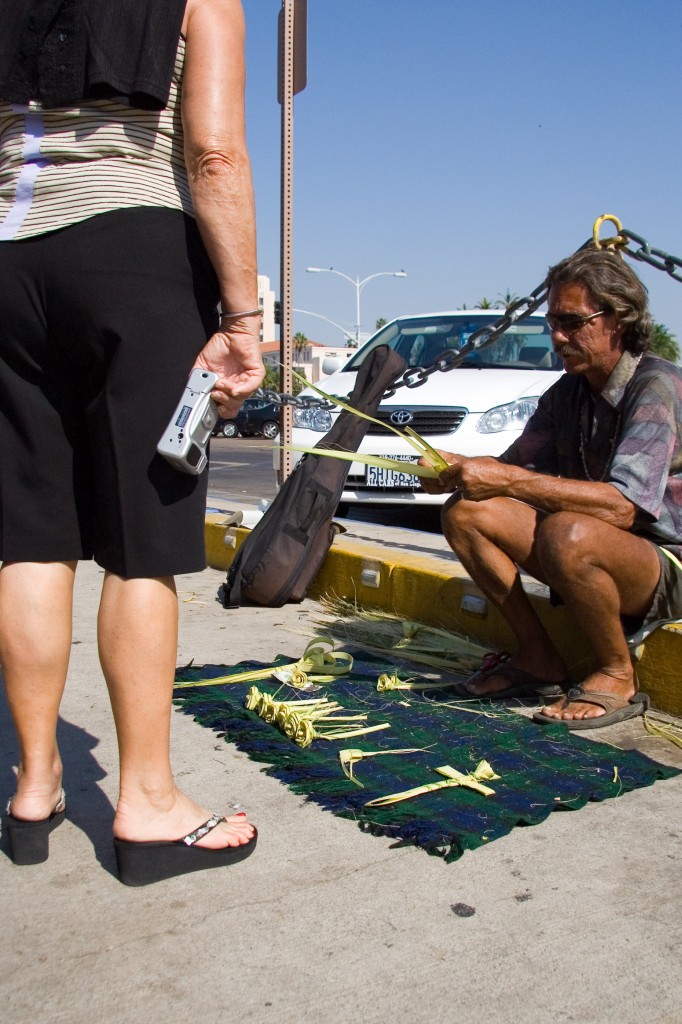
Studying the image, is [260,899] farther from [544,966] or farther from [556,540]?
[556,540]

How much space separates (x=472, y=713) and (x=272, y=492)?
950 centimetres

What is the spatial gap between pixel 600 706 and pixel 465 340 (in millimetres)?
5534

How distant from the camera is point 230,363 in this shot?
7.24 ft

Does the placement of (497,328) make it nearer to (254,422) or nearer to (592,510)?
(592,510)

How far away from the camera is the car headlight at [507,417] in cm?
698

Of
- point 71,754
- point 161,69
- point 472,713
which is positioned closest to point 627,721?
point 472,713

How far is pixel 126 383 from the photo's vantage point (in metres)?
2.08

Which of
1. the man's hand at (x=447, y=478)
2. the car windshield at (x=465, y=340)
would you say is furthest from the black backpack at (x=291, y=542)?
the car windshield at (x=465, y=340)

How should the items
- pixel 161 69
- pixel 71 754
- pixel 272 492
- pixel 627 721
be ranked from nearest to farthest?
pixel 161 69, pixel 71 754, pixel 627 721, pixel 272 492

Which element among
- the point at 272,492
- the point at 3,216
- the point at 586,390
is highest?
the point at 3,216

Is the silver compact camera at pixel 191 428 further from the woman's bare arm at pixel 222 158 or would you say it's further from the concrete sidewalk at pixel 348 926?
the concrete sidewalk at pixel 348 926

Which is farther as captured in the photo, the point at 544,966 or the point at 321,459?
the point at 321,459

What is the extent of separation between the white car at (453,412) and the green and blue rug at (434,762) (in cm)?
328

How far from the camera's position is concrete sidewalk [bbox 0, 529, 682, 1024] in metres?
1.75
